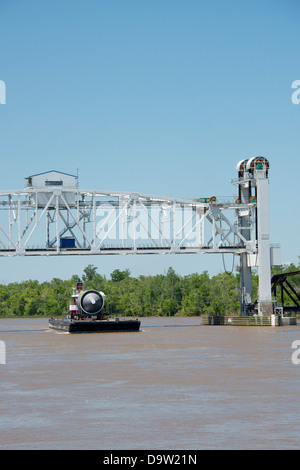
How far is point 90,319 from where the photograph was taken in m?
91.9

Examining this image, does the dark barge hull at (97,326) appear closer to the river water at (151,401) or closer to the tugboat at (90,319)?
the tugboat at (90,319)

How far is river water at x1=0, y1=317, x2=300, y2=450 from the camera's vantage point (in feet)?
79.9

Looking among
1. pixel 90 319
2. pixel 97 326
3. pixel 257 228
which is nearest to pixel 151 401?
pixel 97 326

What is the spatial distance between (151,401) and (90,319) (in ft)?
199

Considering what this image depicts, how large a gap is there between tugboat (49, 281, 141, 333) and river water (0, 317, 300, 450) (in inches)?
1224

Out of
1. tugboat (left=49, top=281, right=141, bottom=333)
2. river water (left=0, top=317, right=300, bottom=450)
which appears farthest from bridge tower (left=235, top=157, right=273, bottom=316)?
river water (left=0, top=317, right=300, bottom=450)

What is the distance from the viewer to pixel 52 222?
10119 centimetres

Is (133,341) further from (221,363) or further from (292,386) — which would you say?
(292,386)

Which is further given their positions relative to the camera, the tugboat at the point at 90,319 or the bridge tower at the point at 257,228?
the bridge tower at the point at 257,228

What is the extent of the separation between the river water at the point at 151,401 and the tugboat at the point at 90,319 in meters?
31.1

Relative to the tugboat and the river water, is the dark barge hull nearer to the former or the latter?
the tugboat

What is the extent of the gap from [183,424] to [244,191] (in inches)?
3244

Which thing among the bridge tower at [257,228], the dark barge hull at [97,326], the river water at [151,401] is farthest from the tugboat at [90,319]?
the river water at [151,401]

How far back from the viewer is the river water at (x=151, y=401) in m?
24.4
